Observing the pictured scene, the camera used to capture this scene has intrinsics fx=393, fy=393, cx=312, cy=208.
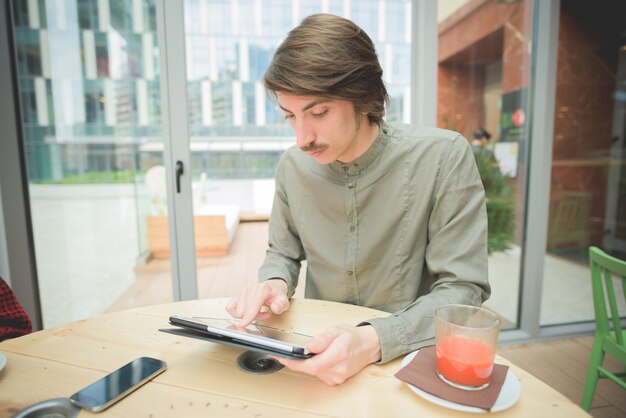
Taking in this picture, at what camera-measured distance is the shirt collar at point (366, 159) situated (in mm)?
1036

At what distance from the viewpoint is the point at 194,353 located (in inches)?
29.2

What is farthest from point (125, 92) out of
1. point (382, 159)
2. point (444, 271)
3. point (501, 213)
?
point (501, 213)

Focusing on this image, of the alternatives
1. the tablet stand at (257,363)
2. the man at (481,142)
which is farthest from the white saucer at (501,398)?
the man at (481,142)

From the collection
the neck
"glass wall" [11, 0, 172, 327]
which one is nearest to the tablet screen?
the neck

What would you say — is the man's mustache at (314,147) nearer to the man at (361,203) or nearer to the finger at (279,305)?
the man at (361,203)

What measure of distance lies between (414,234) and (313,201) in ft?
0.95

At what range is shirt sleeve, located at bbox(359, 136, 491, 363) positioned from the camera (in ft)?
2.43

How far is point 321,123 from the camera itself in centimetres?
92

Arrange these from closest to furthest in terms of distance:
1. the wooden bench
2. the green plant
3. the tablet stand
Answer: the tablet stand
the wooden bench
the green plant

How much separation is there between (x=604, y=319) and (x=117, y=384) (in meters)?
1.58

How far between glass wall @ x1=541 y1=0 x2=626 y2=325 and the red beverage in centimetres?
247

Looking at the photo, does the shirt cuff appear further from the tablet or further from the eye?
the eye

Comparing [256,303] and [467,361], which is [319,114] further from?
[467,361]

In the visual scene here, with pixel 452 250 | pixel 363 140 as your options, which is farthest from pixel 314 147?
pixel 452 250
